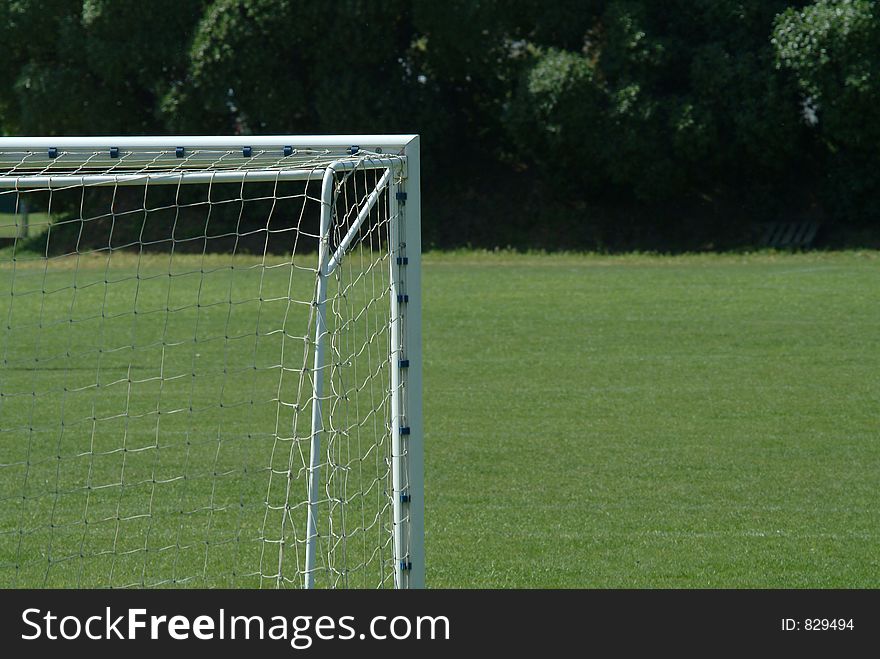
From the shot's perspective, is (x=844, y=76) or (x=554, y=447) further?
(x=844, y=76)

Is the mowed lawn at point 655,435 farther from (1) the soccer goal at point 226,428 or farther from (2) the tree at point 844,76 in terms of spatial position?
(2) the tree at point 844,76

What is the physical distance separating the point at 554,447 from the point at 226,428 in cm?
274

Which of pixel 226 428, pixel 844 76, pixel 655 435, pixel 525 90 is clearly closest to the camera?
pixel 655 435

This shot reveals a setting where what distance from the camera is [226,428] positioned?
385 inches

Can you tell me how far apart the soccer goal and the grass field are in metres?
0.04

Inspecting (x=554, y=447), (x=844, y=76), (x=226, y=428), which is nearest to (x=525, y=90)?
(x=844, y=76)

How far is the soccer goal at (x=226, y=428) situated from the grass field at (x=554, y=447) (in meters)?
0.04

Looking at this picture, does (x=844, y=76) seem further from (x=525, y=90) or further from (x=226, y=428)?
(x=226, y=428)

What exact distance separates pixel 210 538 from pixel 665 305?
11785 millimetres

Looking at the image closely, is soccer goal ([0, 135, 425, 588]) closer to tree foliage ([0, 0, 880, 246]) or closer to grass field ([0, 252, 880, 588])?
grass field ([0, 252, 880, 588])

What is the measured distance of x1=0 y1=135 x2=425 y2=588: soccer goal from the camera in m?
4.97

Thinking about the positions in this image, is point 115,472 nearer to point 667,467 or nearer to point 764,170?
point 667,467

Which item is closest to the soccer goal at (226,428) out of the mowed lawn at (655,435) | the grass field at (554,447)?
the grass field at (554,447)
